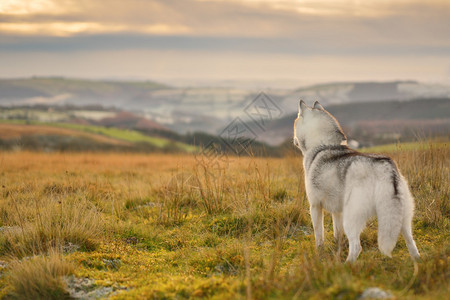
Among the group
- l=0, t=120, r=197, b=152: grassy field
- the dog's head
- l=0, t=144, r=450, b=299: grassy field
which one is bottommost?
l=0, t=120, r=197, b=152: grassy field

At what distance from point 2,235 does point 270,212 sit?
16.4ft

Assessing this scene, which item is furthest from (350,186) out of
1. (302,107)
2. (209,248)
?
(209,248)

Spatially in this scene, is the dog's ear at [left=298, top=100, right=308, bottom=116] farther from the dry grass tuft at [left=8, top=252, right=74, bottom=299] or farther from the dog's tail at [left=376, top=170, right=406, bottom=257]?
the dry grass tuft at [left=8, top=252, right=74, bottom=299]

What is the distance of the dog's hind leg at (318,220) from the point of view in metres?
5.73

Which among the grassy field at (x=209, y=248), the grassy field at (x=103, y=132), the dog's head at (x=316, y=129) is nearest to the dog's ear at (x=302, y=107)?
the dog's head at (x=316, y=129)

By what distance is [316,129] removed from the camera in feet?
19.8

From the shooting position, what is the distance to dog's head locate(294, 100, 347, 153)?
5.94m

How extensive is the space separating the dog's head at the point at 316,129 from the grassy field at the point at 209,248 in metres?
1.47

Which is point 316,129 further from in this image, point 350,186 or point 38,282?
point 38,282

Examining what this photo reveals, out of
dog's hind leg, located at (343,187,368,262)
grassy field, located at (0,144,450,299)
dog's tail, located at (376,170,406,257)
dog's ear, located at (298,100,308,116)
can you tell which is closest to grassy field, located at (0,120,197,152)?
grassy field, located at (0,144,450,299)

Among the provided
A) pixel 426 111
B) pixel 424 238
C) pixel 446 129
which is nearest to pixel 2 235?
pixel 424 238

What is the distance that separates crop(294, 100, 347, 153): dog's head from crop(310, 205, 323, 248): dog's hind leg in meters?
1.02

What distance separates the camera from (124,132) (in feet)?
228

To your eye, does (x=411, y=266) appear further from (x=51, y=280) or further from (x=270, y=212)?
(x=51, y=280)
